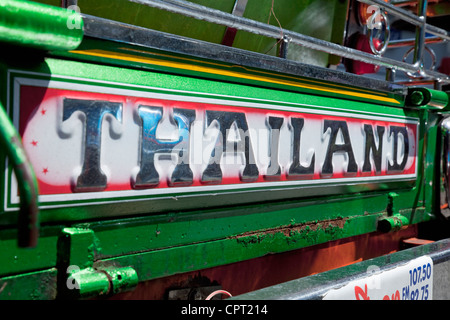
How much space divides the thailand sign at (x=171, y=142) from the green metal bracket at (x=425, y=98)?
1.56 feet

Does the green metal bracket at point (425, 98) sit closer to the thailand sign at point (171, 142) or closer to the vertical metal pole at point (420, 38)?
the vertical metal pole at point (420, 38)

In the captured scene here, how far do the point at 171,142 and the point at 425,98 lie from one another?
64.1 inches

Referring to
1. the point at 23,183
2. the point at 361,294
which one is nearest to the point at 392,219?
the point at 361,294

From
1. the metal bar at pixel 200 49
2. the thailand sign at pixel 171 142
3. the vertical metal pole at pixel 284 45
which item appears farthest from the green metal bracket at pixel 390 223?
the vertical metal pole at pixel 284 45

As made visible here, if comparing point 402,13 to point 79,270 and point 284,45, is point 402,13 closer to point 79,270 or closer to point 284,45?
point 284,45

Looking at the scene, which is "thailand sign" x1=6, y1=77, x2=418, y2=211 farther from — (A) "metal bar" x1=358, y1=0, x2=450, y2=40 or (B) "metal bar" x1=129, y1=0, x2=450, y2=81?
(A) "metal bar" x1=358, y1=0, x2=450, y2=40

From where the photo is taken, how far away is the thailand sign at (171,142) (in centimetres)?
124

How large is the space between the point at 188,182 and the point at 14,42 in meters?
0.68

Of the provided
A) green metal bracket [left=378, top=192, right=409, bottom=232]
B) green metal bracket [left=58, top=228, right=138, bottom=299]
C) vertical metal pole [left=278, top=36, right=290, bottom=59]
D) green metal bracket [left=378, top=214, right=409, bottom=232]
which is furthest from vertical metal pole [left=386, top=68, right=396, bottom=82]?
green metal bracket [left=58, top=228, right=138, bottom=299]

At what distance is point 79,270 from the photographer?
51.1 inches

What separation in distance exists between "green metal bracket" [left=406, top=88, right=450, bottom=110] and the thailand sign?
0.48 metres

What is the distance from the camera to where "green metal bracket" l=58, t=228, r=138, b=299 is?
127cm
